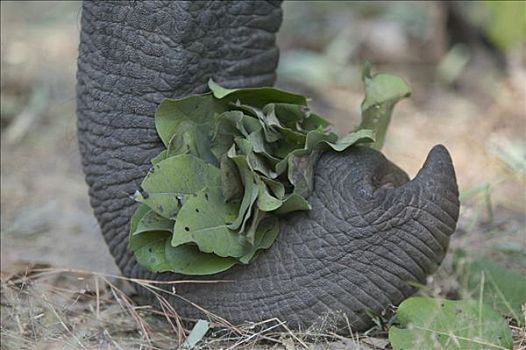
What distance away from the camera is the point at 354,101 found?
4863 mm

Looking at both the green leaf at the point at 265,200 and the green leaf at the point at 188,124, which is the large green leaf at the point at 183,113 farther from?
the green leaf at the point at 265,200

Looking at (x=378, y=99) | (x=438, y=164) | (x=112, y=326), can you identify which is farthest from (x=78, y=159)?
(x=438, y=164)

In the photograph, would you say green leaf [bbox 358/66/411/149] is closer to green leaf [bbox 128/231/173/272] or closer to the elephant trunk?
the elephant trunk

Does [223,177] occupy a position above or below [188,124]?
→ below

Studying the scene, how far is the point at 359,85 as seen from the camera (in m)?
5.11

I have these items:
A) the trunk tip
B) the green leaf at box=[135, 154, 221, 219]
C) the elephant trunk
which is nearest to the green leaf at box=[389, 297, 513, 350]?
the elephant trunk

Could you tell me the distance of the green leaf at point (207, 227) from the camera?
193 cm

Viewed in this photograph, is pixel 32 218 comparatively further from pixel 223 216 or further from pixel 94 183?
pixel 223 216

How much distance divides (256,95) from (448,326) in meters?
0.61

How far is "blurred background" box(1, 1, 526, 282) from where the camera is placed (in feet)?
9.86

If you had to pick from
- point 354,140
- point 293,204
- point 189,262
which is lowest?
point 189,262

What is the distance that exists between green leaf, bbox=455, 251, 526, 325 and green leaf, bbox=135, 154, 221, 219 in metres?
0.63

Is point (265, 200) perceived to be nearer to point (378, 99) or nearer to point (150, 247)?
point (150, 247)

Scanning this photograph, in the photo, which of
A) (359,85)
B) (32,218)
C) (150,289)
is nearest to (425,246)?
(150,289)
